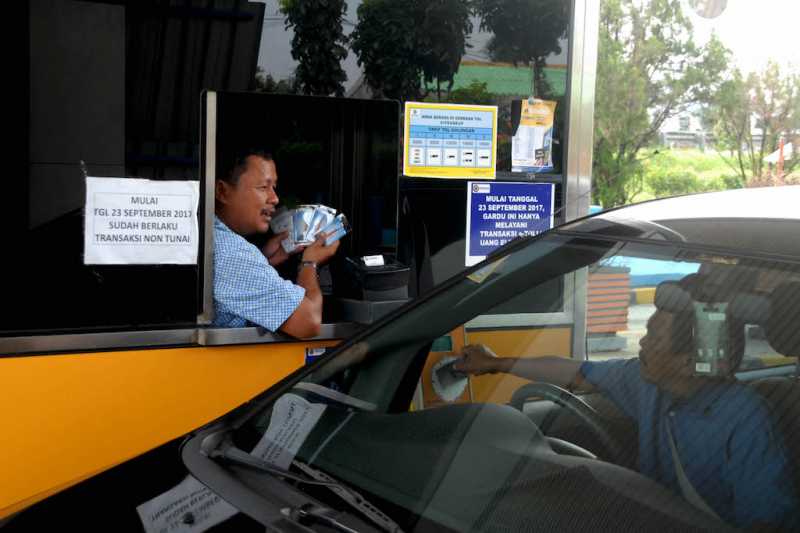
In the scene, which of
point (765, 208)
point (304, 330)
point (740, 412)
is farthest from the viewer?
point (304, 330)

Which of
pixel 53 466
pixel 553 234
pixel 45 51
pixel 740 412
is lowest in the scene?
pixel 53 466

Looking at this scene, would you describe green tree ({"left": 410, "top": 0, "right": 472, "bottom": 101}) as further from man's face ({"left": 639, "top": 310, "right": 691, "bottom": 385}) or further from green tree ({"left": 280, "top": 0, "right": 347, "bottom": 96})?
man's face ({"left": 639, "top": 310, "right": 691, "bottom": 385})

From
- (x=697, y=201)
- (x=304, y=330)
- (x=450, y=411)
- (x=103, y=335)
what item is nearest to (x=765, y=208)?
(x=697, y=201)

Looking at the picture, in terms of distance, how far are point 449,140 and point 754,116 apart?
4.58 metres

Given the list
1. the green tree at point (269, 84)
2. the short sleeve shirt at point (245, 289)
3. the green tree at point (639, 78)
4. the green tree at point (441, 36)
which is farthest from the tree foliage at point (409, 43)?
the green tree at point (639, 78)

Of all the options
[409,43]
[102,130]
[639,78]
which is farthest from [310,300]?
[639,78]

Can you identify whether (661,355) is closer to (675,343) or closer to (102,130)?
(675,343)

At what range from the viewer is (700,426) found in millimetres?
1666

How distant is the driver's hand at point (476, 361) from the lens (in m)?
2.13

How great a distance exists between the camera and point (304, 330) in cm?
407

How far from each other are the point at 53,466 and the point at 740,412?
2.89 m

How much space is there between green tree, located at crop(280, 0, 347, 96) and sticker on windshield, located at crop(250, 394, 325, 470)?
208 cm

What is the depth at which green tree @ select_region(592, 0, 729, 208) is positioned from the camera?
592 centimetres

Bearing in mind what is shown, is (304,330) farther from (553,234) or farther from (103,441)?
(553,234)
